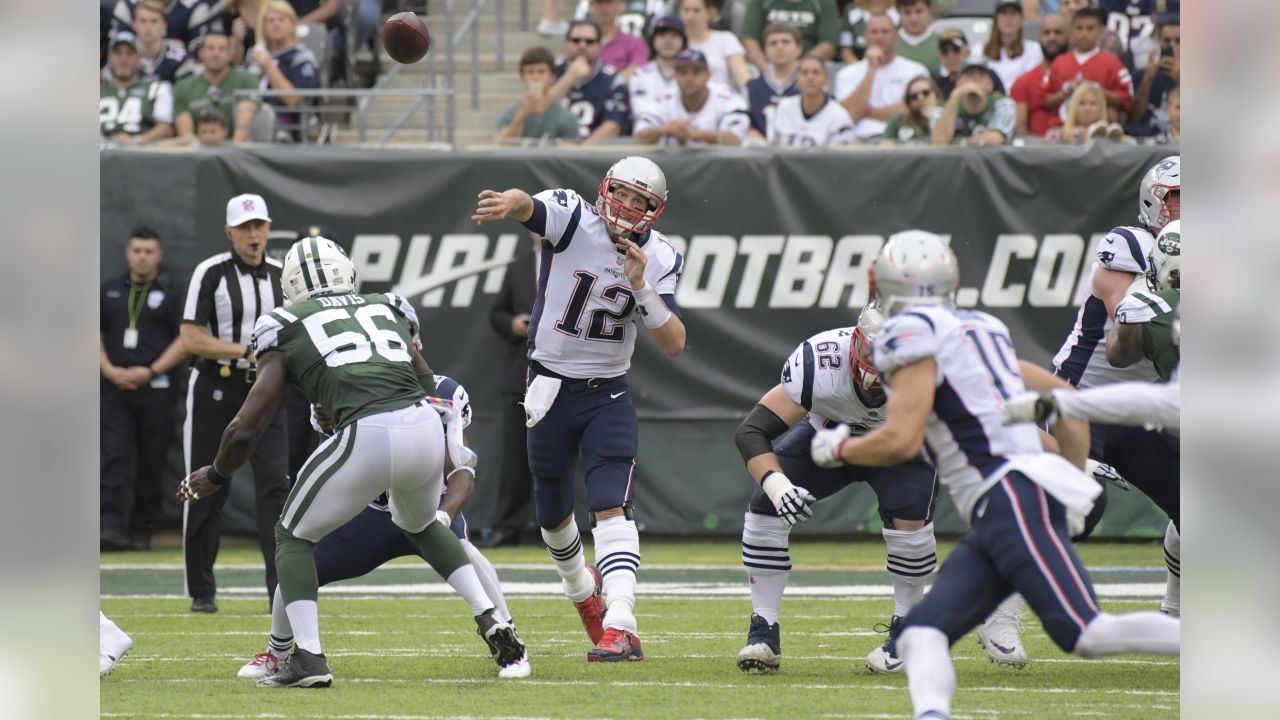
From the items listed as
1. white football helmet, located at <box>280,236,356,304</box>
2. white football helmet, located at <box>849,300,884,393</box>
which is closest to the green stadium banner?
white football helmet, located at <box>849,300,884,393</box>

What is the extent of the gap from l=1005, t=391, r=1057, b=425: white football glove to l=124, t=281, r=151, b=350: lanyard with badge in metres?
7.51

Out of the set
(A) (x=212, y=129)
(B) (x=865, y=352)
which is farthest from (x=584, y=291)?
(A) (x=212, y=129)

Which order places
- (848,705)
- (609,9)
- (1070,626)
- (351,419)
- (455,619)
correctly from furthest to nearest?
(609,9) < (455,619) < (351,419) < (848,705) < (1070,626)

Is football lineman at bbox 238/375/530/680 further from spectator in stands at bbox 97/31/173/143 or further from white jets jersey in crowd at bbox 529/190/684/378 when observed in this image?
spectator in stands at bbox 97/31/173/143

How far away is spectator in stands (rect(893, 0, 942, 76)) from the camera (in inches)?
472

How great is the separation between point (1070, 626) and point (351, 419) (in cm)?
243

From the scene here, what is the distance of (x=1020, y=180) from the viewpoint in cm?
1086

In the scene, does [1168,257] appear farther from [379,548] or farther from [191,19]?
[191,19]

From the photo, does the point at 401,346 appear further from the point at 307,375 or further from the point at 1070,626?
the point at 1070,626

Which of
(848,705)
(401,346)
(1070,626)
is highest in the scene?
(401,346)

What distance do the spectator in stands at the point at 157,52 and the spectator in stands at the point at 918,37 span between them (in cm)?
517

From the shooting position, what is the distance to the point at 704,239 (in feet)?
36.0
